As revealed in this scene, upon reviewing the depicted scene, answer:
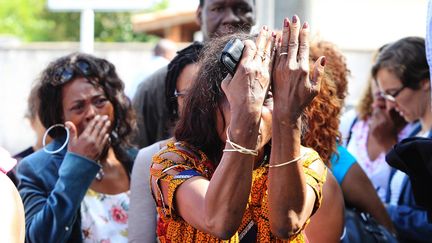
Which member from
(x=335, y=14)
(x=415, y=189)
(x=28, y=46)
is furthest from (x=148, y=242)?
(x=335, y=14)

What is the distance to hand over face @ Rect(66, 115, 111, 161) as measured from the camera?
3.66m

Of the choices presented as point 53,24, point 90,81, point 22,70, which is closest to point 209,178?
point 90,81

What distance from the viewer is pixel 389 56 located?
460cm

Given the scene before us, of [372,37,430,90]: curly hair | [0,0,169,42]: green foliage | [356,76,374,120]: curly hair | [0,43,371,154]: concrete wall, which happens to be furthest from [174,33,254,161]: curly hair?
[0,0,169,42]: green foliage

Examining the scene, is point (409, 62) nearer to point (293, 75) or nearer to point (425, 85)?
point (425, 85)

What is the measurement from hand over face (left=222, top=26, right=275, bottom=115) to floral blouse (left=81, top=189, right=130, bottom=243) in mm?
Answer: 1504

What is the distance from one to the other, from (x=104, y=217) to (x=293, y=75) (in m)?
1.68

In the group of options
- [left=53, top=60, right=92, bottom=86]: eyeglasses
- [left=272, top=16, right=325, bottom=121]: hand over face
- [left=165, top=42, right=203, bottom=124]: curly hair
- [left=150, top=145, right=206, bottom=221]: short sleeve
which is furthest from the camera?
[left=53, top=60, right=92, bottom=86]: eyeglasses

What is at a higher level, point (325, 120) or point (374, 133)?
point (325, 120)

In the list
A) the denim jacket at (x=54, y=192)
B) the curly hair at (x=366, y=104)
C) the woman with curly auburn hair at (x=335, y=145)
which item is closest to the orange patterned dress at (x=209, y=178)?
the woman with curly auburn hair at (x=335, y=145)

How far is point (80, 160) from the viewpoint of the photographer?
358 centimetres

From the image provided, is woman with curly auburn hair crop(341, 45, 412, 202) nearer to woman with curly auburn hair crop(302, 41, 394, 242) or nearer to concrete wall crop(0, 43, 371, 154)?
woman with curly auburn hair crop(302, 41, 394, 242)

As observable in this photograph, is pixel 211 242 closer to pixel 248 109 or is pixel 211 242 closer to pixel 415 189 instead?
pixel 248 109

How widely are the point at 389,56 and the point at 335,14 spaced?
16.9 meters
